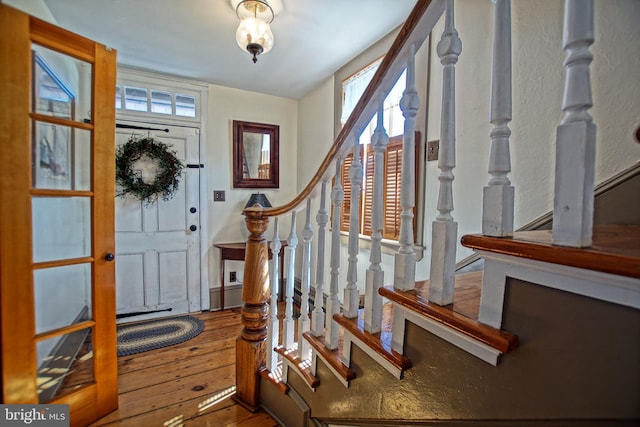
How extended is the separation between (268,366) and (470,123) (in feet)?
5.75

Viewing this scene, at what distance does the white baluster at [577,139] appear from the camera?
0.43m

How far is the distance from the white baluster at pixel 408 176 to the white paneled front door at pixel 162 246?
2.77 metres

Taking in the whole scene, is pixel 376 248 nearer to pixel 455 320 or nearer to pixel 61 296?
pixel 455 320

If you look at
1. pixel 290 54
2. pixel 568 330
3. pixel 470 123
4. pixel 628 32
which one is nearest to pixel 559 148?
pixel 568 330

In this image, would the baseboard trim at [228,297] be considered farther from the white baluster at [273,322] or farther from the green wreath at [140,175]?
the white baluster at [273,322]

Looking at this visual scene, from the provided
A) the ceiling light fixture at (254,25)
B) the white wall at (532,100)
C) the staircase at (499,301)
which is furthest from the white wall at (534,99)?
the ceiling light fixture at (254,25)

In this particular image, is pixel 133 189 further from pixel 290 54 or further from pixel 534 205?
pixel 534 205

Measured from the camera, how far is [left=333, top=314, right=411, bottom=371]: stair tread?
0.75 m

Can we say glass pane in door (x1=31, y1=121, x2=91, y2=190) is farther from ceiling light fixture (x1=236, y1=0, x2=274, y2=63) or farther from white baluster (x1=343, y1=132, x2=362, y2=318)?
white baluster (x1=343, y1=132, x2=362, y2=318)

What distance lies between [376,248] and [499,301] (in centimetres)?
41

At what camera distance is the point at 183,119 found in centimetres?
298

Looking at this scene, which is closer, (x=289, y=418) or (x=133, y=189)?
(x=289, y=418)

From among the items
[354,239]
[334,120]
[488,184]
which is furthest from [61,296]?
[334,120]

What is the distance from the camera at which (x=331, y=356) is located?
1.06 meters
